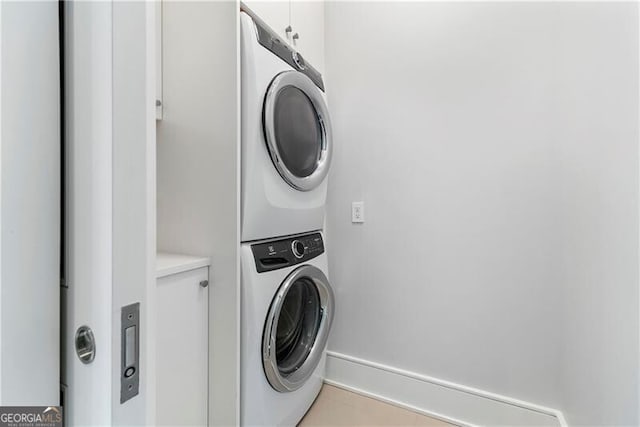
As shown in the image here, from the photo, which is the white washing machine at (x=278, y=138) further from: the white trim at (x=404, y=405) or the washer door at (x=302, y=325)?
the white trim at (x=404, y=405)

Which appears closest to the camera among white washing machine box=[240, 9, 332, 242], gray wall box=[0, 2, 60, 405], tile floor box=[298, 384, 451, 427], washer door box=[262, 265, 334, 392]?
gray wall box=[0, 2, 60, 405]

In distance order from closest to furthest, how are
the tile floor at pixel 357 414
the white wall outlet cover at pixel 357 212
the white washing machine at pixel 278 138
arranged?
the white washing machine at pixel 278 138 < the tile floor at pixel 357 414 < the white wall outlet cover at pixel 357 212

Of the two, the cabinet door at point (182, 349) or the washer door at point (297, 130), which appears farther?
the washer door at point (297, 130)

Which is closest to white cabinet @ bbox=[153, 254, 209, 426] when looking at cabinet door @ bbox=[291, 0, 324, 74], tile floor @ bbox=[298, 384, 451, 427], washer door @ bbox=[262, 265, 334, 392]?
washer door @ bbox=[262, 265, 334, 392]

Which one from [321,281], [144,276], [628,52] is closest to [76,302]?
[144,276]

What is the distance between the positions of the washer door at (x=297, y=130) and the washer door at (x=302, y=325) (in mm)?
438

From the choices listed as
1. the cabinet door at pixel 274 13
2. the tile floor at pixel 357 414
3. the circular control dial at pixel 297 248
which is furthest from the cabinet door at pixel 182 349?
the cabinet door at pixel 274 13

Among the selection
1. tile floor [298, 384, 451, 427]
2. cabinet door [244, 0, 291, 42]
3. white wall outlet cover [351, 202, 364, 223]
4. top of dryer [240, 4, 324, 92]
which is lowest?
tile floor [298, 384, 451, 427]

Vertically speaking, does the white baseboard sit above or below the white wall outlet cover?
below

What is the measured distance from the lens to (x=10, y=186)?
0.38 metres

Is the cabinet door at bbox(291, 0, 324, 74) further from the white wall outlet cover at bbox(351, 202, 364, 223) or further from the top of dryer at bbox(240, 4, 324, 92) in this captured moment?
the white wall outlet cover at bbox(351, 202, 364, 223)

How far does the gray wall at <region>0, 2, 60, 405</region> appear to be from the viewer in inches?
14.7

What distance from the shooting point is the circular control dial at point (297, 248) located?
132 cm

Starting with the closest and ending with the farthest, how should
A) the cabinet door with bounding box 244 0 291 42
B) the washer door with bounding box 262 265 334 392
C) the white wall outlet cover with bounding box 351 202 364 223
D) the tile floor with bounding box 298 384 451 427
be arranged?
the cabinet door with bounding box 244 0 291 42 → the washer door with bounding box 262 265 334 392 → the tile floor with bounding box 298 384 451 427 → the white wall outlet cover with bounding box 351 202 364 223
